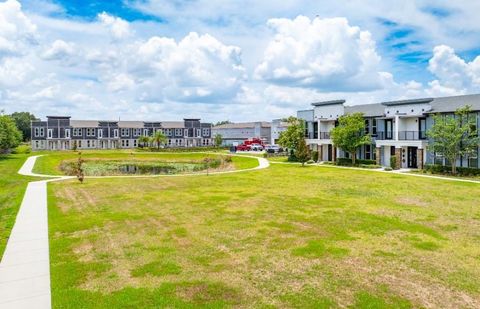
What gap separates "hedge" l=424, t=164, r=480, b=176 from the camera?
3481 centimetres

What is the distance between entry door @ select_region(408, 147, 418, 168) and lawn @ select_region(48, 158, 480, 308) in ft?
56.0

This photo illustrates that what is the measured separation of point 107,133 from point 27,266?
98240mm

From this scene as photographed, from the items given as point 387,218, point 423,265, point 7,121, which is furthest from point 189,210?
point 7,121

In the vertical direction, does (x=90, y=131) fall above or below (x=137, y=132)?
above

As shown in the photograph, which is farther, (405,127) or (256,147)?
(256,147)

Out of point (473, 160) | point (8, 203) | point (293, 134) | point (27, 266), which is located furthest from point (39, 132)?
point (27, 266)

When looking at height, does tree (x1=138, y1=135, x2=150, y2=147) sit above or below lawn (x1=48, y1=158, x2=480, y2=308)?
above

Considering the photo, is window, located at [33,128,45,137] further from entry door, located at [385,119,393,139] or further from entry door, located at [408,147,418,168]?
entry door, located at [408,147,418,168]

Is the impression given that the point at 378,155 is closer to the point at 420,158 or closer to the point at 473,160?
the point at 420,158

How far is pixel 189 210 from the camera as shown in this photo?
66.0 ft

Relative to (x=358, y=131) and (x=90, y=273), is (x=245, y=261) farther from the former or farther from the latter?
(x=358, y=131)

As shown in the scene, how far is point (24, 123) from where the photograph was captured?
133 meters

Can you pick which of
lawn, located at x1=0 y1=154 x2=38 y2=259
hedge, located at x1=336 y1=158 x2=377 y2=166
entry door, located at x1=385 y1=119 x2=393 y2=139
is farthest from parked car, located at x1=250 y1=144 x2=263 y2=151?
lawn, located at x1=0 y1=154 x2=38 y2=259

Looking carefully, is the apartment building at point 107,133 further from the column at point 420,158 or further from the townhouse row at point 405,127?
the column at point 420,158
